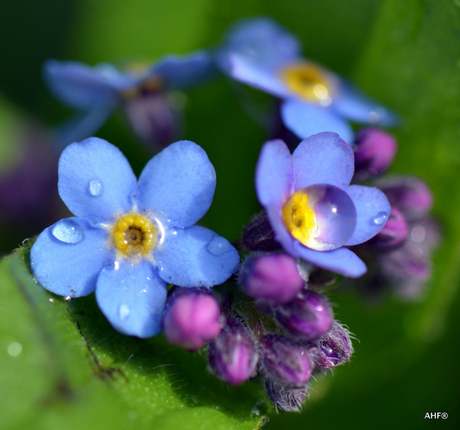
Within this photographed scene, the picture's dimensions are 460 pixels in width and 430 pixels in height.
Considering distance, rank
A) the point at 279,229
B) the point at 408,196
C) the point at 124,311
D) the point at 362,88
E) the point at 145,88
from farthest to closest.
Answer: the point at 362,88 < the point at 145,88 < the point at 408,196 < the point at 124,311 < the point at 279,229

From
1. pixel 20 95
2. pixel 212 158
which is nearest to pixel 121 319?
pixel 212 158

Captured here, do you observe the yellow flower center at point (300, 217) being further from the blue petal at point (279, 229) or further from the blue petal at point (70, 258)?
the blue petal at point (70, 258)

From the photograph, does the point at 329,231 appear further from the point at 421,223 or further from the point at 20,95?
the point at 20,95

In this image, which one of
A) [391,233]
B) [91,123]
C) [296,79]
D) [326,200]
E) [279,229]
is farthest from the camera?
[296,79]

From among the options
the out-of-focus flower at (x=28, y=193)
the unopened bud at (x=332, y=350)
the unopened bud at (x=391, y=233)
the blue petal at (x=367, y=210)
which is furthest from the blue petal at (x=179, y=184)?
the out-of-focus flower at (x=28, y=193)

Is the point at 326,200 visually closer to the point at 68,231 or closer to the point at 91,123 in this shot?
the point at 68,231

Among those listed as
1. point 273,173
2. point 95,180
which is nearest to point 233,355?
point 273,173
